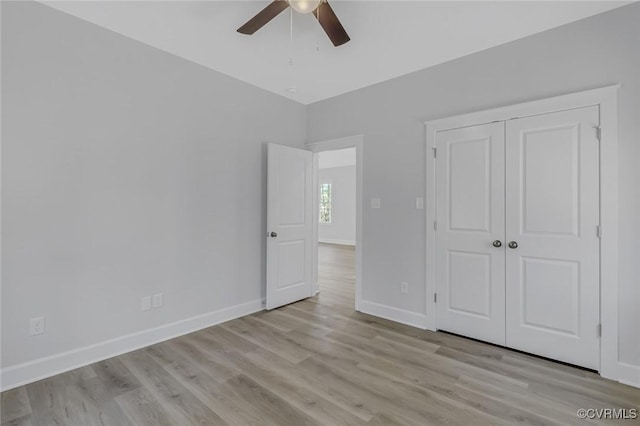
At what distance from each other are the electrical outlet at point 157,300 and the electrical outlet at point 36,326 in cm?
77

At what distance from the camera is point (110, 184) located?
257 centimetres

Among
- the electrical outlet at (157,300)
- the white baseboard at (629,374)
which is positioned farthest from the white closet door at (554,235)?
A: the electrical outlet at (157,300)

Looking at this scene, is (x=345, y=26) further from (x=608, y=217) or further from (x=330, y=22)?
(x=608, y=217)

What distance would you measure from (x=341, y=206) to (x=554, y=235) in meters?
8.05

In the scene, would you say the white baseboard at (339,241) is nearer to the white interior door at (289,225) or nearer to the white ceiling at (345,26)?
the white interior door at (289,225)

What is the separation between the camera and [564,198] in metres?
2.42

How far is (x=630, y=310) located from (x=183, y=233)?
12.5 ft

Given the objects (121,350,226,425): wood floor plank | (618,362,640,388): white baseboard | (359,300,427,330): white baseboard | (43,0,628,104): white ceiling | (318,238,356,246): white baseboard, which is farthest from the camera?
(318,238,356,246): white baseboard

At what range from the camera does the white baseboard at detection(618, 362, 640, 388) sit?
214cm

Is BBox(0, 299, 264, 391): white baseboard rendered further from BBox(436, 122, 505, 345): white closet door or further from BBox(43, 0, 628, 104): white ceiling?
BBox(43, 0, 628, 104): white ceiling

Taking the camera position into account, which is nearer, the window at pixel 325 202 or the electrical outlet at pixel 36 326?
the electrical outlet at pixel 36 326

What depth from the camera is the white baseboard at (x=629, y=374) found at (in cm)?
214

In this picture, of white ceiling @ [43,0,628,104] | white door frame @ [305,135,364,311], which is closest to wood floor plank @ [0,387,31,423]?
white ceiling @ [43,0,628,104]

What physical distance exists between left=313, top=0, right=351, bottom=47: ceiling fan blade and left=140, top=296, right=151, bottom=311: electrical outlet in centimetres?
276
